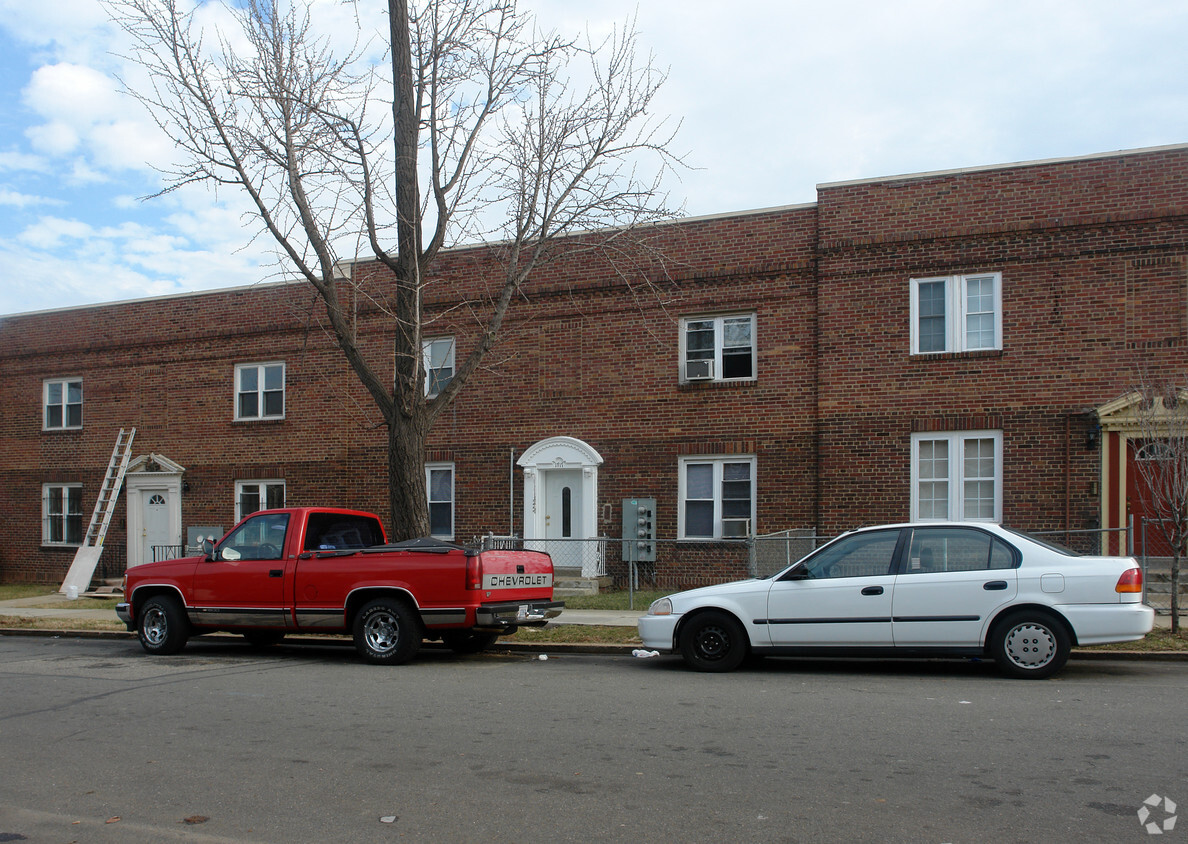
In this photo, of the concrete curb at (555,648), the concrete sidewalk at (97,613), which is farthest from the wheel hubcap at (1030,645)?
the concrete sidewalk at (97,613)

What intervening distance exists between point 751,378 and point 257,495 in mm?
11250

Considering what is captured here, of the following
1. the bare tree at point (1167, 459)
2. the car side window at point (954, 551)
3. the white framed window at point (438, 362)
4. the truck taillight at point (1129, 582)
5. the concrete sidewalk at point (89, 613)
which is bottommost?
the concrete sidewalk at point (89, 613)

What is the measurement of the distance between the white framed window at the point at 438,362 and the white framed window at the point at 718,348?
488 cm

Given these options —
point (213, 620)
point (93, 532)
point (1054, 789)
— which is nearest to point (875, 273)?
point (213, 620)

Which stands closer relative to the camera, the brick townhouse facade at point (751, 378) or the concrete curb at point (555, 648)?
the concrete curb at point (555, 648)

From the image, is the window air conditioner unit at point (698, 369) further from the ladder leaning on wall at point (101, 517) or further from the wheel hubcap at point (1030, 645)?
the ladder leaning on wall at point (101, 517)

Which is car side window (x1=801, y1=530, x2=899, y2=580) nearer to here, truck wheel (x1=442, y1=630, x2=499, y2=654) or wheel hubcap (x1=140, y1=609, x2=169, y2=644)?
truck wheel (x1=442, y1=630, x2=499, y2=654)

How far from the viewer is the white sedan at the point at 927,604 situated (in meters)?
8.90

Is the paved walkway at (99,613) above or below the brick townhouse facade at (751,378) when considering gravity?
below

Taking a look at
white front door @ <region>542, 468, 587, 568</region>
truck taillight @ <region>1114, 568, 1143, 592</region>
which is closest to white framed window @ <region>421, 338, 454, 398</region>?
white front door @ <region>542, 468, 587, 568</region>

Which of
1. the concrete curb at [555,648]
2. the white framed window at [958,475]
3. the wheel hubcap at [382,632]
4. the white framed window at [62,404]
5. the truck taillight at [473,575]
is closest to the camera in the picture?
the concrete curb at [555,648]

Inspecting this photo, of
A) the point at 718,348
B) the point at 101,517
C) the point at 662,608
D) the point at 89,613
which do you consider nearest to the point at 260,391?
the point at 101,517

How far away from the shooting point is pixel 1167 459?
11.5m

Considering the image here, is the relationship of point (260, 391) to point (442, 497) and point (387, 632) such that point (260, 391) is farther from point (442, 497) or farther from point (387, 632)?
point (387, 632)
